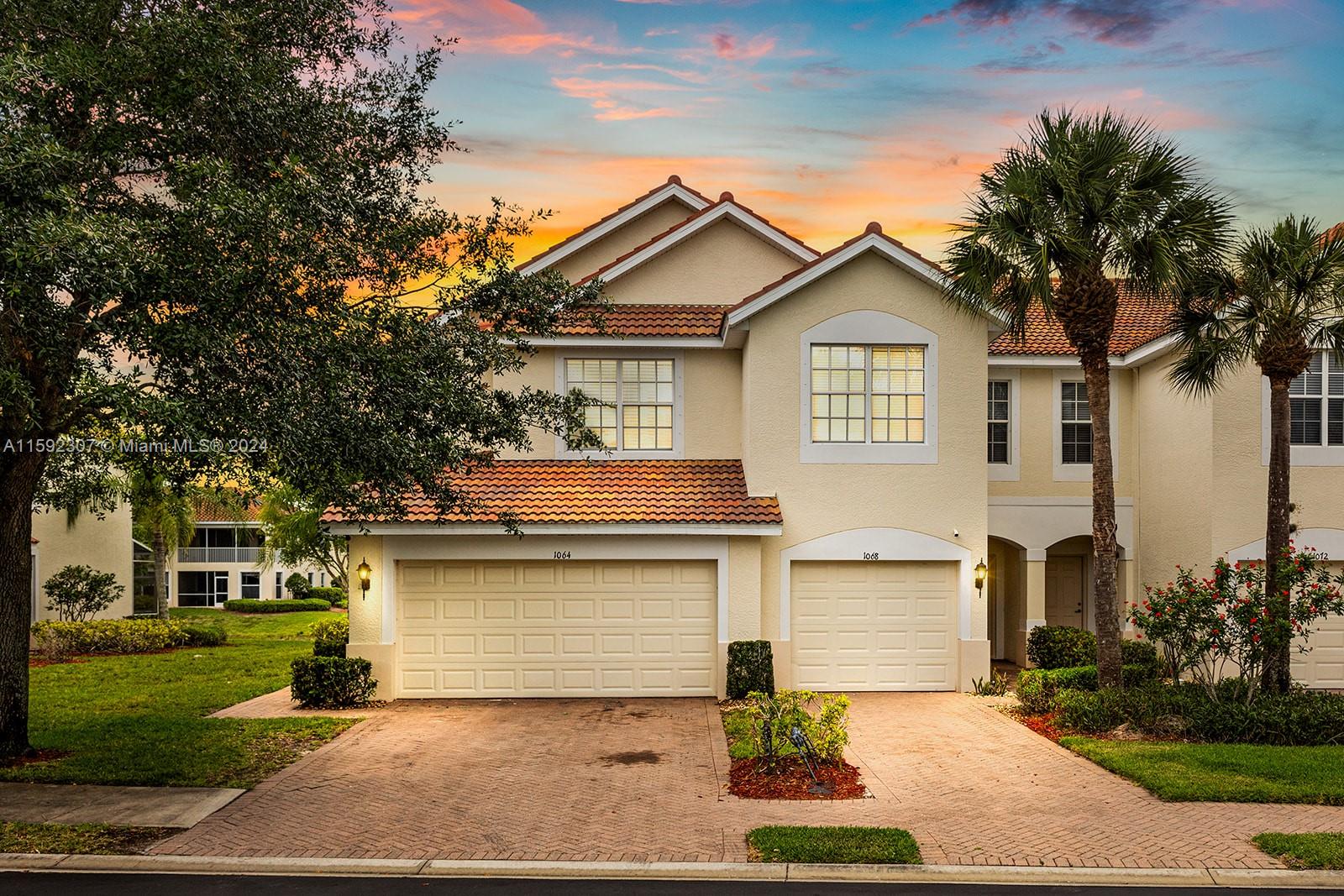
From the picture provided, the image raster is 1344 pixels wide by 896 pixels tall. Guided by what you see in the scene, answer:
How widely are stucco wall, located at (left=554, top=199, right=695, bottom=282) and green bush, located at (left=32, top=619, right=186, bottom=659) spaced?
15296mm

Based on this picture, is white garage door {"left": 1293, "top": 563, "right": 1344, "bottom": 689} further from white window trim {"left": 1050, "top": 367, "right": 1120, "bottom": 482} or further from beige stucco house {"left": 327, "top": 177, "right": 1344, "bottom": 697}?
white window trim {"left": 1050, "top": 367, "right": 1120, "bottom": 482}

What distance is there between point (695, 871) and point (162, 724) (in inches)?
390

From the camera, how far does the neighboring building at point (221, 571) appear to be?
50.7m

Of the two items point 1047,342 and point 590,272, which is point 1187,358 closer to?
point 1047,342

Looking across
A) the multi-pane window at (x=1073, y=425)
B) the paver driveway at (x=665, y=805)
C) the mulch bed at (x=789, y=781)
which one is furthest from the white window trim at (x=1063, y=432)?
the mulch bed at (x=789, y=781)

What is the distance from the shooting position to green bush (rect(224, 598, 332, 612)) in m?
44.7

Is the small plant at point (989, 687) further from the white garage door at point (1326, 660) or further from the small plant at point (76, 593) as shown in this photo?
the small plant at point (76, 593)

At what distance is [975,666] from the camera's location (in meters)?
16.5

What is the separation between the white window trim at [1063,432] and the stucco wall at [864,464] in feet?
11.3

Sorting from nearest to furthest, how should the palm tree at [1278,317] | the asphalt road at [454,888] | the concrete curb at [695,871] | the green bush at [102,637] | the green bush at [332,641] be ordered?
the asphalt road at [454,888], the concrete curb at [695,871], the palm tree at [1278,317], the green bush at [332,641], the green bush at [102,637]

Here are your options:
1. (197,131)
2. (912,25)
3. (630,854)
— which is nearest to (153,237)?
(197,131)

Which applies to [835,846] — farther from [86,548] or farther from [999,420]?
[86,548]

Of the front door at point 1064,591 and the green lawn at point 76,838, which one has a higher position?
the front door at point 1064,591

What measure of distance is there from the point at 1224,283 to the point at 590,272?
1198 cm
